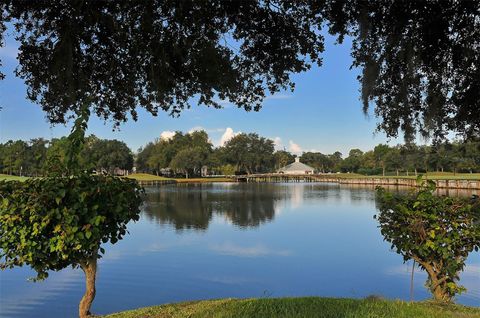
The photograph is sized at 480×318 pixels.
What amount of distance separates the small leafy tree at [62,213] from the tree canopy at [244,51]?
906mm

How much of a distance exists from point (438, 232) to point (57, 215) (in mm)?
3590

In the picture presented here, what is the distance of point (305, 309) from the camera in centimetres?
347

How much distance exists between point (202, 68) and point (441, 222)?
9.49 ft

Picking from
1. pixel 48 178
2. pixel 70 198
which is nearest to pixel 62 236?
pixel 70 198

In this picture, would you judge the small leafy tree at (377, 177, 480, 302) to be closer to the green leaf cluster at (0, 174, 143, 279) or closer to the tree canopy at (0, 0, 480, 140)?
the tree canopy at (0, 0, 480, 140)

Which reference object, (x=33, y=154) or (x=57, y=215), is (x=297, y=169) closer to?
(x=33, y=154)

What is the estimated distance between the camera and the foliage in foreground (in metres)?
3.06

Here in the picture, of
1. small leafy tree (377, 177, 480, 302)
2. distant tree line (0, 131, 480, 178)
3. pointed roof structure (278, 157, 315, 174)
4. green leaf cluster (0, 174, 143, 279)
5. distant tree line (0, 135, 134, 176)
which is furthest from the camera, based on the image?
pointed roof structure (278, 157, 315, 174)

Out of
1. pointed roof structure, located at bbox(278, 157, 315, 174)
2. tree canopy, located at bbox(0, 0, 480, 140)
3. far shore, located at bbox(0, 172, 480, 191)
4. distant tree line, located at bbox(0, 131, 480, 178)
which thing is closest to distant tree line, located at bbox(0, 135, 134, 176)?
distant tree line, located at bbox(0, 131, 480, 178)

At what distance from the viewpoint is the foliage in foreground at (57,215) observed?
3.06 m

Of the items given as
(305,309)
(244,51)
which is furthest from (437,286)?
(244,51)

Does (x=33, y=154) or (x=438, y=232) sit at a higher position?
(x=33, y=154)

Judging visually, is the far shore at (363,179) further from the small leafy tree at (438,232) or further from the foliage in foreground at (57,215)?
the foliage in foreground at (57,215)

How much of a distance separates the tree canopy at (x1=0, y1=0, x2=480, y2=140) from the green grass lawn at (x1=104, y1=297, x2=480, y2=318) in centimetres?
173
